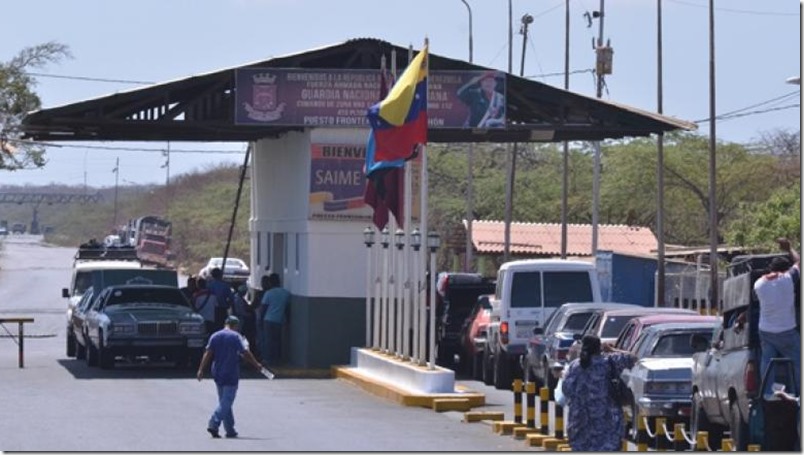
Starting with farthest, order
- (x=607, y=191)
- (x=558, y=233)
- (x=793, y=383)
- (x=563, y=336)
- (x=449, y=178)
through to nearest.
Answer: (x=449, y=178), (x=607, y=191), (x=558, y=233), (x=563, y=336), (x=793, y=383)

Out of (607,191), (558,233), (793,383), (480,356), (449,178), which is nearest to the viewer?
(793,383)

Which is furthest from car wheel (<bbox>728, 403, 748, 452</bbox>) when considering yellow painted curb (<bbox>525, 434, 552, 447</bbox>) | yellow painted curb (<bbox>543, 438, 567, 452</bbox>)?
yellow painted curb (<bbox>525, 434, 552, 447</bbox>)

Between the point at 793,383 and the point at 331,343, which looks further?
the point at 331,343

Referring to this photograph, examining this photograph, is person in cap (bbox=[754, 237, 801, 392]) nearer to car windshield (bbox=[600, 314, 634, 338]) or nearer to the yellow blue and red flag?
car windshield (bbox=[600, 314, 634, 338])

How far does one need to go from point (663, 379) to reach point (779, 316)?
3453 mm

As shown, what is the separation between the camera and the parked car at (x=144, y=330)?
100ft

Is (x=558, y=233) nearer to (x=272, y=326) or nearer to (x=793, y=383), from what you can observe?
(x=272, y=326)

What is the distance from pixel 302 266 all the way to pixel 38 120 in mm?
5422

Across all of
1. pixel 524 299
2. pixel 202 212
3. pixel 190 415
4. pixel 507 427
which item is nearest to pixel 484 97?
pixel 524 299

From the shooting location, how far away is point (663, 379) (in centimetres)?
1919

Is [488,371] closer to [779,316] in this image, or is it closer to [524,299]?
[524,299]

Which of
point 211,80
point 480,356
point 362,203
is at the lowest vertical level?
point 480,356

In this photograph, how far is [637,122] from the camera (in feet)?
108

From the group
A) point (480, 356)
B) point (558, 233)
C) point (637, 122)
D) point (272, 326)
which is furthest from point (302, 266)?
point (558, 233)
